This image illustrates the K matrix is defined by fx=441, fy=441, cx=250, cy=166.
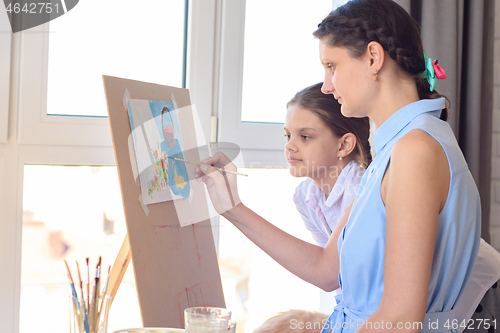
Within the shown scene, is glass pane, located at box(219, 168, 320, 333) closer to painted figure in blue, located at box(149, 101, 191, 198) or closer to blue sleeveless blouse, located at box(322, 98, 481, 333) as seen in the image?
painted figure in blue, located at box(149, 101, 191, 198)

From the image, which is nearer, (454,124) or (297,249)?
(297,249)

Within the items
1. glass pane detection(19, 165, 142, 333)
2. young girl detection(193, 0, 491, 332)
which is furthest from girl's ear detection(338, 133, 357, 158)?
glass pane detection(19, 165, 142, 333)

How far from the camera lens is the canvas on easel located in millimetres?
1135

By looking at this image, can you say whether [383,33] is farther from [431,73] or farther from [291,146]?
[291,146]

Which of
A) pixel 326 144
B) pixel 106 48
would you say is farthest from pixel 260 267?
pixel 106 48

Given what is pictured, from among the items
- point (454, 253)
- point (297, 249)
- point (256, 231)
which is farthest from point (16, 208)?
point (454, 253)

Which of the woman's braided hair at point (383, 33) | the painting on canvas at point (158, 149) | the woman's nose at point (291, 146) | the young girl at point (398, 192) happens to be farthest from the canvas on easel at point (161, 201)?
the woman's braided hair at point (383, 33)

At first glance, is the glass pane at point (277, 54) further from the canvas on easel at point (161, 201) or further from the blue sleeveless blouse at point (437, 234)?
the blue sleeveless blouse at point (437, 234)

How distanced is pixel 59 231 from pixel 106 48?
2.38 feet

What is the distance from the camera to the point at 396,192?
849 millimetres

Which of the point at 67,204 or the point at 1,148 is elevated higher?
the point at 1,148

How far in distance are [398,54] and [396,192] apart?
33 cm

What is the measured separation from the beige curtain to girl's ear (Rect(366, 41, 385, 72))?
2.94 feet

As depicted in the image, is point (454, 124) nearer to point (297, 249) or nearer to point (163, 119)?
point (297, 249)
